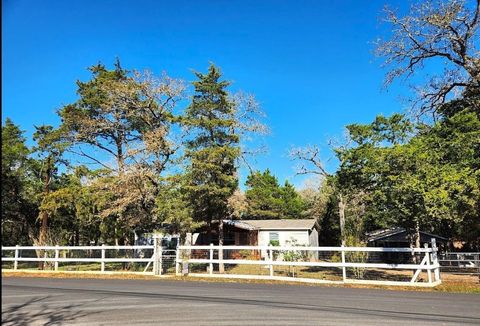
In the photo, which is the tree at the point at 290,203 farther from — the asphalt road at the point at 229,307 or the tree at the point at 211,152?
the asphalt road at the point at 229,307

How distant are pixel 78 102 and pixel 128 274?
43.4 ft

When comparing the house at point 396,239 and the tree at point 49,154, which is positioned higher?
the tree at point 49,154

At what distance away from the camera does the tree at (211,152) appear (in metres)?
21.7

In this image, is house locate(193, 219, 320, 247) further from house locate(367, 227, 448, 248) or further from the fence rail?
the fence rail

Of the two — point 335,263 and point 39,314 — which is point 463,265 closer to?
point 335,263

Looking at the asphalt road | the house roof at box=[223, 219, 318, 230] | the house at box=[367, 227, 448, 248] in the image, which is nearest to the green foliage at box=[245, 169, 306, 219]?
the house roof at box=[223, 219, 318, 230]

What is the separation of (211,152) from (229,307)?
1325 cm

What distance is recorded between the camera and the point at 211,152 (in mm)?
21594

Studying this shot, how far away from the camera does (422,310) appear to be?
28.8 ft

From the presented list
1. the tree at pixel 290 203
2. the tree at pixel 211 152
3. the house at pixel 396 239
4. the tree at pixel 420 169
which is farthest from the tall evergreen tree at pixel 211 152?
the tree at pixel 290 203

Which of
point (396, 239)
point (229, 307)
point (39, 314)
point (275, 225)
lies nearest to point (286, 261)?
point (229, 307)

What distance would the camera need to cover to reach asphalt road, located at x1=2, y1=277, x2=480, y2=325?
7.45 m

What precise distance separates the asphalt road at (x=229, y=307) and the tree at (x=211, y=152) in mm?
10064

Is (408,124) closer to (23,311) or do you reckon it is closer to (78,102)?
(23,311)
